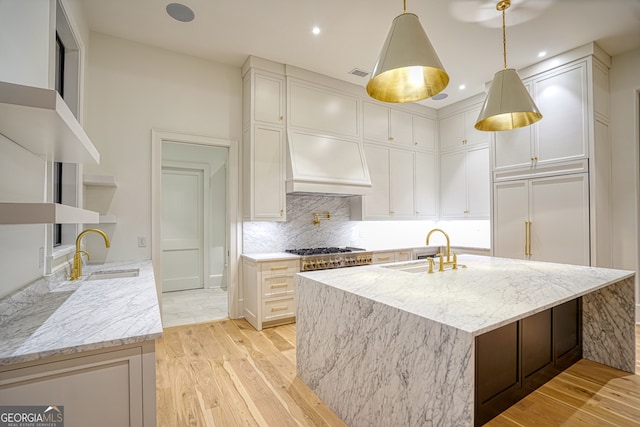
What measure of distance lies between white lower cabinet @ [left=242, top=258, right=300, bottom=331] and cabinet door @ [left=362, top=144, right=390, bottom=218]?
154 centimetres

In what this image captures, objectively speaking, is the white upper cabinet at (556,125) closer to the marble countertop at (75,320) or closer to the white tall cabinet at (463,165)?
the white tall cabinet at (463,165)

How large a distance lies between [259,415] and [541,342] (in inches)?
81.5

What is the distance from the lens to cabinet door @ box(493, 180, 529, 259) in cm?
396

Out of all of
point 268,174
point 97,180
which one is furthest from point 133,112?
point 268,174

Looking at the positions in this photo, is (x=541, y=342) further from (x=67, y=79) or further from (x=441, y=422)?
(x=67, y=79)

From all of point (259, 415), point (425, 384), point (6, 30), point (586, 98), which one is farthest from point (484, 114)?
point (6, 30)

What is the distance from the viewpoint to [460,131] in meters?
5.08

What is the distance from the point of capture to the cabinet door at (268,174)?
374 cm

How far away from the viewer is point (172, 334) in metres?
3.42

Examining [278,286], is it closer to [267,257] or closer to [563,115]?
[267,257]

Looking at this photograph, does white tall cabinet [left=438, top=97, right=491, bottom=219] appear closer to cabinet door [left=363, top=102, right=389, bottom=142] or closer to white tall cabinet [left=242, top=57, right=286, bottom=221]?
cabinet door [left=363, top=102, right=389, bottom=142]

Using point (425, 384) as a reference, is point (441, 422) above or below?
below

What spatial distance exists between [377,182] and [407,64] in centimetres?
318

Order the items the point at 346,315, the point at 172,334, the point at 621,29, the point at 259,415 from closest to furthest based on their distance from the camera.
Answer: the point at 346,315 < the point at 259,415 < the point at 621,29 < the point at 172,334
